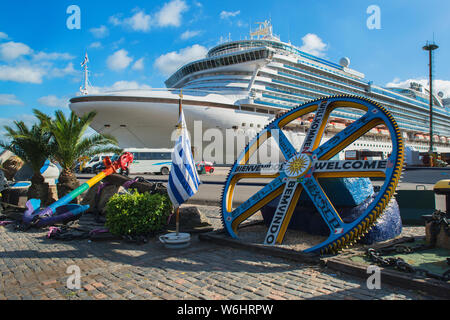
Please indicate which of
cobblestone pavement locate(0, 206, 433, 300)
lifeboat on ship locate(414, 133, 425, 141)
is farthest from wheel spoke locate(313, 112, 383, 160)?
lifeboat on ship locate(414, 133, 425, 141)

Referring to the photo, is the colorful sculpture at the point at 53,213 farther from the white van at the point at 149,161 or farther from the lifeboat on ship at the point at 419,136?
the lifeboat on ship at the point at 419,136

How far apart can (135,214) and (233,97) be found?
32813 millimetres

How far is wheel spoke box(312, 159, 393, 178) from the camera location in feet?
14.8

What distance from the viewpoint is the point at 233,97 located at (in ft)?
123

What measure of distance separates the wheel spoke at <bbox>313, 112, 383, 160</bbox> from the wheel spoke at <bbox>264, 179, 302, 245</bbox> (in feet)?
2.27

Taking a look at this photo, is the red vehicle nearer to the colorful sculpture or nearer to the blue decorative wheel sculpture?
the colorful sculpture

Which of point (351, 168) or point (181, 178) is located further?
point (181, 178)

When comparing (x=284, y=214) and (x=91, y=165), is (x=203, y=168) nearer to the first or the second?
(x=91, y=165)

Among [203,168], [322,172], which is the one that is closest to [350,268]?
[322,172]

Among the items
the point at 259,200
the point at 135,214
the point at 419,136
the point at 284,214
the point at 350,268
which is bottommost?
the point at 350,268

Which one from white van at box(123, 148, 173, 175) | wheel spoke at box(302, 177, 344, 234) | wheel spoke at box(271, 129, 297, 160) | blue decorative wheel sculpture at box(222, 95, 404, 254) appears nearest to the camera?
blue decorative wheel sculpture at box(222, 95, 404, 254)

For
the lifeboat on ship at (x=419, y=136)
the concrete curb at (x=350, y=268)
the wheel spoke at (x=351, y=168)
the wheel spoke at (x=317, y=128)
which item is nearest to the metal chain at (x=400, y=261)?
the concrete curb at (x=350, y=268)

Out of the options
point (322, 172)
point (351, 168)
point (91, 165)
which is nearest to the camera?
point (351, 168)
